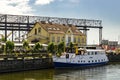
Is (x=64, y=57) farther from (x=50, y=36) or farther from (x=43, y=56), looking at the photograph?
(x=50, y=36)

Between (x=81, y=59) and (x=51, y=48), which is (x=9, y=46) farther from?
(x=81, y=59)

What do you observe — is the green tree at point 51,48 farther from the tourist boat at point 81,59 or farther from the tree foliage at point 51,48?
the tourist boat at point 81,59

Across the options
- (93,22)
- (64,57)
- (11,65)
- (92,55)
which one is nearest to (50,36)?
(92,55)

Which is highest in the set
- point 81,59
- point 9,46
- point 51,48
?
point 9,46

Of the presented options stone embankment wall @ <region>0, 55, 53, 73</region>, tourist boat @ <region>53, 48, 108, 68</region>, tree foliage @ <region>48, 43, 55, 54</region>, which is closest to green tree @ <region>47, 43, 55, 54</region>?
tree foliage @ <region>48, 43, 55, 54</region>

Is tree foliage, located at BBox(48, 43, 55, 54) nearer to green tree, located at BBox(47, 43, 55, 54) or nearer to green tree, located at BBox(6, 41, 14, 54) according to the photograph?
green tree, located at BBox(47, 43, 55, 54)

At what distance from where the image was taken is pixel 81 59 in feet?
252

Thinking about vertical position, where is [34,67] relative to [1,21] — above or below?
below

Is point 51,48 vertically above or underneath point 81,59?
above

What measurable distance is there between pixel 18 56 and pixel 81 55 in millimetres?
16957

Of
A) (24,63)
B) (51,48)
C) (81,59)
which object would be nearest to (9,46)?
(24,63)

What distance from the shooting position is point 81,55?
77.1 m

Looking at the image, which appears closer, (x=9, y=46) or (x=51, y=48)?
(x=9, y=46)

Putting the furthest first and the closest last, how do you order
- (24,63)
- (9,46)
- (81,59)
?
(81,59)
(9,46)
(24,63)
